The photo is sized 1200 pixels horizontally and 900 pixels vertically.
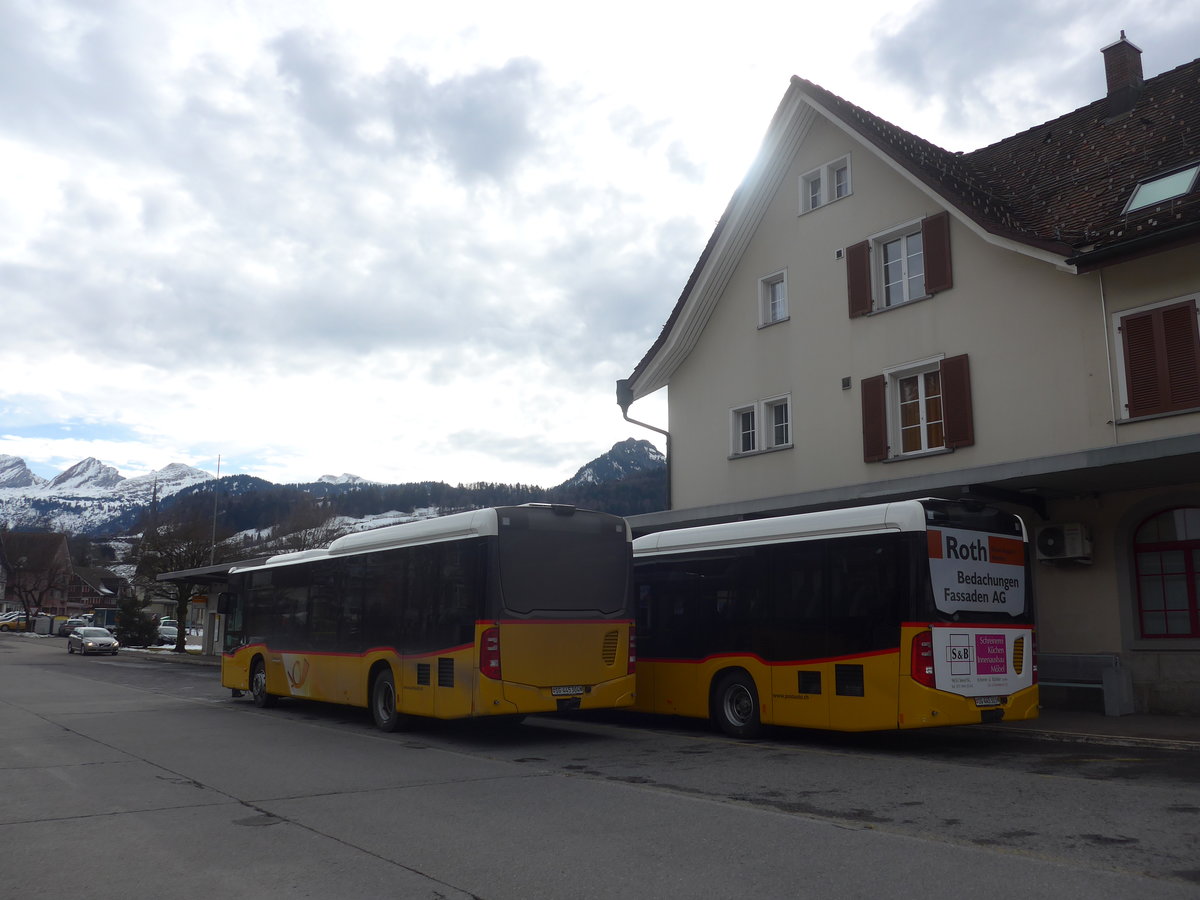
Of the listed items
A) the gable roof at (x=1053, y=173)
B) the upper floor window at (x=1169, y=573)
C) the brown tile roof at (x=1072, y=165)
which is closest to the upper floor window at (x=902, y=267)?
the gable roof at (x=1053, y=173)

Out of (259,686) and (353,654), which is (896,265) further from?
(259,686)

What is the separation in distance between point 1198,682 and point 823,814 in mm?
10146

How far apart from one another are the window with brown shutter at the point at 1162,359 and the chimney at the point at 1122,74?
6842 millimetres

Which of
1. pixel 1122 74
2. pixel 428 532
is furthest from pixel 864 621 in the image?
pixel 1122 74

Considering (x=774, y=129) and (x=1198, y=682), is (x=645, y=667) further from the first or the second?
(x=774, y=129)

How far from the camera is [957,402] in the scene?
61.9 ft

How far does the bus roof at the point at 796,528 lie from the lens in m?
11.8

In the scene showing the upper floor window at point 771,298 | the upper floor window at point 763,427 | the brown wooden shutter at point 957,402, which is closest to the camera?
the brown wooden shutter at point 957,402

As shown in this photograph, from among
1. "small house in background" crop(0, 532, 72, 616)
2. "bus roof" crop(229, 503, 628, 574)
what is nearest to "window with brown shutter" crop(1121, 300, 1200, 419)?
"bus roof" crop(229, 503, 628, 574)

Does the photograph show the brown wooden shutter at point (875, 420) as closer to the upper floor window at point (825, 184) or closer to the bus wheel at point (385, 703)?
the upper floor window at point (825, 184)

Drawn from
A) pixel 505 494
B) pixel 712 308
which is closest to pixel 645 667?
pixel 712 308

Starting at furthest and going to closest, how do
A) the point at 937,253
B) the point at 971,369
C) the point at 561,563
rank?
1. the point at 937,253
2. the point at 971,369
3. the point at 561,563

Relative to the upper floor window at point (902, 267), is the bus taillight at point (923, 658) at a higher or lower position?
lower

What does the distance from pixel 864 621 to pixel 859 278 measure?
36.0 ft
